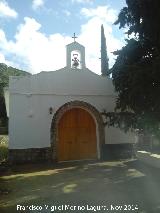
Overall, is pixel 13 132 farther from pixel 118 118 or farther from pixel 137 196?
pixel 137 196

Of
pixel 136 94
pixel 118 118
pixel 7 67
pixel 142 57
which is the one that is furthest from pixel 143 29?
pixel 7 67

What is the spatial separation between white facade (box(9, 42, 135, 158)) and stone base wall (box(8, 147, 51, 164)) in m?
0.20

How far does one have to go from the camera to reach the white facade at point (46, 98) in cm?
1512

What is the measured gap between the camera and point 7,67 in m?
56.3

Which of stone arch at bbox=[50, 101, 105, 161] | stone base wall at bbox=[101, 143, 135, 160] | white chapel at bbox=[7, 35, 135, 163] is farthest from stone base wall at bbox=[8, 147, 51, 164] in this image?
stone base wall at bbox=[101, 143, 135, 160]

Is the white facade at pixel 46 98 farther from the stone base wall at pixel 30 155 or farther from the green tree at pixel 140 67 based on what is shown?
the green tree at pixel 140 67

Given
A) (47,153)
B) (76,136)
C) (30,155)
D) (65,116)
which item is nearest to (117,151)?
(76,136)

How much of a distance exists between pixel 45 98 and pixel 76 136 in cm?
265

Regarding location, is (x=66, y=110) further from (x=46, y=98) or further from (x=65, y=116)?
(x=46, y=98)

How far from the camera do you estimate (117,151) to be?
1689 cm

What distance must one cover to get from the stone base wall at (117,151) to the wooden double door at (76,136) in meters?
0.56

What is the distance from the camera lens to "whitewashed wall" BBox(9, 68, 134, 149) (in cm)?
1512

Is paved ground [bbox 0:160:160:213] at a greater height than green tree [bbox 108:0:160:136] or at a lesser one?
lesser

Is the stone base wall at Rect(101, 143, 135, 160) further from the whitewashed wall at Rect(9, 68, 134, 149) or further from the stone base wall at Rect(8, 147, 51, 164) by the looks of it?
the stone base wall at Rect(8, 147, 51, 164)
